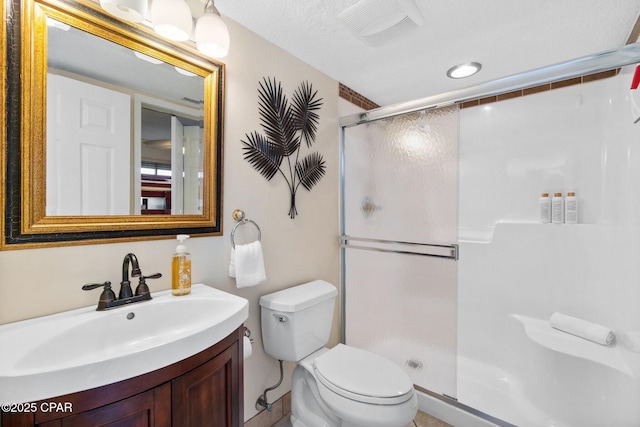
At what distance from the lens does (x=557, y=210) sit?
1.74 metres

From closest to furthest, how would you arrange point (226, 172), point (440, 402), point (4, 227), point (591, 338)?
point (4, 227)
point (226, 172)
point (591, 338)
point (440, 402)

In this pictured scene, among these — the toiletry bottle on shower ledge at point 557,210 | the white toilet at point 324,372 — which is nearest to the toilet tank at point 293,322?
the white toilet at point 324,372

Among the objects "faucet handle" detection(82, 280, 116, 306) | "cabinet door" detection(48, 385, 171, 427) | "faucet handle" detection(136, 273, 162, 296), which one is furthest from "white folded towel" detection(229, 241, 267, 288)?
"cabinet door" detection(48, 385, 171, 427)

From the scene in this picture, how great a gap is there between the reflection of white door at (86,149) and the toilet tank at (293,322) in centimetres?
80

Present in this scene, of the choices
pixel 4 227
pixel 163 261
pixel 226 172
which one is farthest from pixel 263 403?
pixel 4 227

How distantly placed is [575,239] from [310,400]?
1.75 m

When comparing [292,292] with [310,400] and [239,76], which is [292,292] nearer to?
[310,400]

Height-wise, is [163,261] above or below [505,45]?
below

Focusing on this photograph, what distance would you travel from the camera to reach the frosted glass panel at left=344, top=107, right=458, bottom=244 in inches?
68.1

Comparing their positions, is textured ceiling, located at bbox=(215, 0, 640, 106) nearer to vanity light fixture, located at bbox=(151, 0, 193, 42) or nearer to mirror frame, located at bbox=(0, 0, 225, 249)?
vanity light fixture, located at bbox=(151, 0, 193, 42)

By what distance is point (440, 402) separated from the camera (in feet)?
5.69

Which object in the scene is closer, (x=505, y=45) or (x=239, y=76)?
(x=239, y=76)

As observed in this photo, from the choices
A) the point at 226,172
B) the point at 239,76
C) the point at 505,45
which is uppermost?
the point at 505,45

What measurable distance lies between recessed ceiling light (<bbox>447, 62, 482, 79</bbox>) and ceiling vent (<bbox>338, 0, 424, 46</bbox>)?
64cm
